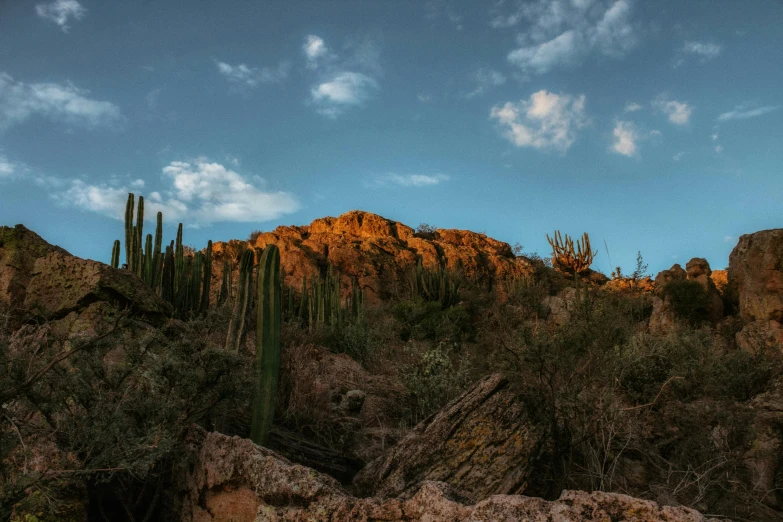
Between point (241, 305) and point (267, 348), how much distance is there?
82cm

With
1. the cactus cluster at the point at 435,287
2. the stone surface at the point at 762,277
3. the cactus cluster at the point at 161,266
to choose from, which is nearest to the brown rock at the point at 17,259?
the cactus cluster at the point at 161,266

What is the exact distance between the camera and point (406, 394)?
229 inches

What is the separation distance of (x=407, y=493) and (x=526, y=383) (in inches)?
55.2

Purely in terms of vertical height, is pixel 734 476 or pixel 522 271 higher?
pixel 522 271

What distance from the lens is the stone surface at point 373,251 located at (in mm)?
26406

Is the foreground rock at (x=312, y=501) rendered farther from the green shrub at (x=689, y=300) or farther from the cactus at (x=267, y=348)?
the green shrub at (x=689, y=300)

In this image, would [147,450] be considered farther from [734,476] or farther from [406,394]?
[734,476]

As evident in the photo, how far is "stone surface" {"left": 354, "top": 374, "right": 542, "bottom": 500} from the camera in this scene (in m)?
3.31

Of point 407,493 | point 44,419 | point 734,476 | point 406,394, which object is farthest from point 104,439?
point 734,476

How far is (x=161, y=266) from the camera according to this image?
32.1 feet

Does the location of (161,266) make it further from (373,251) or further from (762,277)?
(373,251)

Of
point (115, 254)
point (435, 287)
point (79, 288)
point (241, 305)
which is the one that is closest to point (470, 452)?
point (241, 305)

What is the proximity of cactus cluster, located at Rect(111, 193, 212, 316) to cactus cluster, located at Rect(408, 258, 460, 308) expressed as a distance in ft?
35.2

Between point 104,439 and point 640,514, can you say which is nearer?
point 640,514
